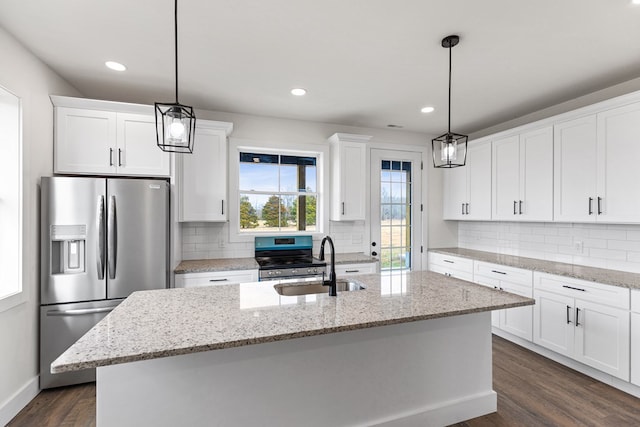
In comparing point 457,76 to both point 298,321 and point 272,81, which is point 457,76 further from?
point 298,321

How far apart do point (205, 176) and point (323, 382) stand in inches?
99.1

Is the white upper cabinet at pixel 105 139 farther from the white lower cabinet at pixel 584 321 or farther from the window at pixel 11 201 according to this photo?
the white lower cabinet at pixel 584 321

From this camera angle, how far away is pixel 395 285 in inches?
89.3

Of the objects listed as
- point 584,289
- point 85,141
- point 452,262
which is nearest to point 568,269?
point 584,289

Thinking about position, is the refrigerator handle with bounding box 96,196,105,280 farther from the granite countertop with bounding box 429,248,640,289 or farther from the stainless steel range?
the granite countertop with bounding box 429,248,640,289

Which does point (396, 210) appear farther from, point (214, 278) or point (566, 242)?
point (214, 278)

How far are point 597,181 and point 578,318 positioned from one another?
1.26 m

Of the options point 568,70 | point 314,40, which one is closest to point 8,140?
point 314,40

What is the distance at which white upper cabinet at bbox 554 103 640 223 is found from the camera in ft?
8.66

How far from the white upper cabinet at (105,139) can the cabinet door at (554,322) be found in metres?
3.95

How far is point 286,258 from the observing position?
3830 mm

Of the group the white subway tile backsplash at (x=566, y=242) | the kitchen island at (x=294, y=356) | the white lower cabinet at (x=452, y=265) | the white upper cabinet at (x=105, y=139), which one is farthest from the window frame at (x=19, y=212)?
the white subway tile backsplash at (x=566, y=242)

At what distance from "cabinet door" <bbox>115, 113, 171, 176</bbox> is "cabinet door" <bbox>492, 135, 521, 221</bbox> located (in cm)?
384

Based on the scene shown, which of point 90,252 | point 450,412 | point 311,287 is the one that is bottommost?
point 450,412
